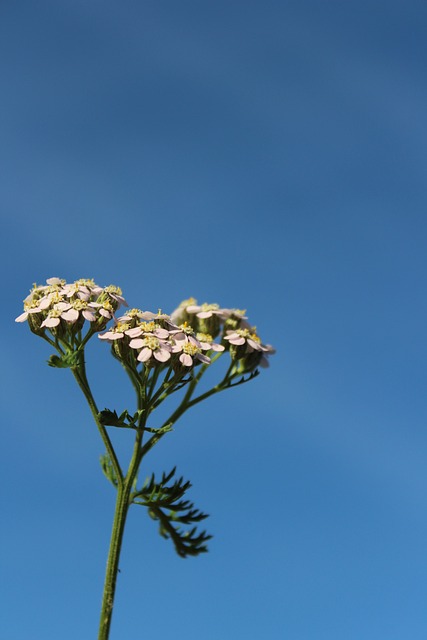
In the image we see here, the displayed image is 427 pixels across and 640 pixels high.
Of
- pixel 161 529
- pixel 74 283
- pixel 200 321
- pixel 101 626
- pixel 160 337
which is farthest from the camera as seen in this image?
pixel 200 321

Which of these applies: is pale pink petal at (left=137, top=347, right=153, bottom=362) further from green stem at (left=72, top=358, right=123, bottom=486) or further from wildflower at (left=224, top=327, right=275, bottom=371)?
wildflower at (left=224, top=327, right=275, bottom=371)

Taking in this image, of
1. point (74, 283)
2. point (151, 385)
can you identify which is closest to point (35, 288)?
point (74, 283)

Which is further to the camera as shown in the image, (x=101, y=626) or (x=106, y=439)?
(x=106, y=439)

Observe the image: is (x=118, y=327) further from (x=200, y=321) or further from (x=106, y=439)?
(x=200, y=321)

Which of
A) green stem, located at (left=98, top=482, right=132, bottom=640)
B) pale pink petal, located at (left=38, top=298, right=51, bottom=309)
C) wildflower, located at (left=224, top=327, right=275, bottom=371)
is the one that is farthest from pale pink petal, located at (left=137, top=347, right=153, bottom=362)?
wildflower, located at (left=224, top=327, right=275, bottom=371)

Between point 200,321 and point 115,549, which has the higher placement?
point 200,321

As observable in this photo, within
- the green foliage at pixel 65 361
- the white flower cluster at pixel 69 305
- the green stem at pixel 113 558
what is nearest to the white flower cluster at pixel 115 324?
the white flower cluster at pixel 69 305
